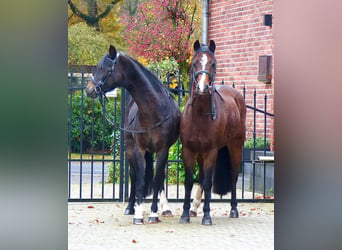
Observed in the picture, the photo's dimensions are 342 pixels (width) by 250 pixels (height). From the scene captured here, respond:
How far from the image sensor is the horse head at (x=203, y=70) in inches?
269

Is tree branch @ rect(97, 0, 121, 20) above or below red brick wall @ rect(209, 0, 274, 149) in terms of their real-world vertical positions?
above

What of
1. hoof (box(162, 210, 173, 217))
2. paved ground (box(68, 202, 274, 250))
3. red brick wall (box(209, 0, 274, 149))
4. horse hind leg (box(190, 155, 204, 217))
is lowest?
paved ground (box(68, 202, 274, 250))

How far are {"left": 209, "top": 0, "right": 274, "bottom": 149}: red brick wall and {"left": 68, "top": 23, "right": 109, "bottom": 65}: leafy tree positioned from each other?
34.7 feet

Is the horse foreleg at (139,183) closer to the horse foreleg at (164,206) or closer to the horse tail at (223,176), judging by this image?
the horse foreleg at (164,206)

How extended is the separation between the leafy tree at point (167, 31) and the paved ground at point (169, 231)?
984 centimetres

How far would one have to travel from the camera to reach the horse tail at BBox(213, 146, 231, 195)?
27.6 feet

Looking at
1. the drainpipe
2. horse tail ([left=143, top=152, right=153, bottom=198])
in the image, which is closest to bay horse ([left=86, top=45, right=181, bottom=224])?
horse tail ([left=143, top=152, right=153, bottom=198])

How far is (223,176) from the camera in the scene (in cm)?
844

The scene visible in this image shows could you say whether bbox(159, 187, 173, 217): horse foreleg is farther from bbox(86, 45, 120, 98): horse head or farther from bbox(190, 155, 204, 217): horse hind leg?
bbox(86, 45, 120, 98): horse head
